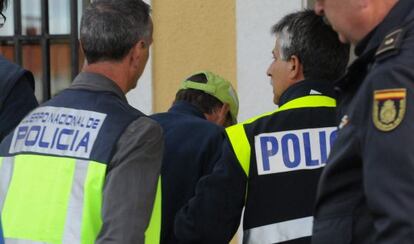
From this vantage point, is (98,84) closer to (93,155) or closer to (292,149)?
(93,155)

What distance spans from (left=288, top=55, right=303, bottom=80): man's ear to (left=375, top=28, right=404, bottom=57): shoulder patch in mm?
1317

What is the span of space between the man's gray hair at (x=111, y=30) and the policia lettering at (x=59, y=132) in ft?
0.68

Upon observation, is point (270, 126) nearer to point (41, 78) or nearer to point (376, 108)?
point (376, 108)

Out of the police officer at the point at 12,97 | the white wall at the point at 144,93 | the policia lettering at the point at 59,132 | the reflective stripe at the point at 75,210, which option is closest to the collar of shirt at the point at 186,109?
the police officer at the point at 12,97

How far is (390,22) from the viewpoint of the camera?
2.24 m

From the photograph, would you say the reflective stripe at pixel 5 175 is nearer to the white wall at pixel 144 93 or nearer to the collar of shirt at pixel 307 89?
the collar of shirt at pixel 307 89

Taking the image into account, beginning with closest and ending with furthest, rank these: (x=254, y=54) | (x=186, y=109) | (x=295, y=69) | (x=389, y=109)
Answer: (x=389, y=109) → (x=295, y=69) → (x=186, y=109) → (x=254, y=54)

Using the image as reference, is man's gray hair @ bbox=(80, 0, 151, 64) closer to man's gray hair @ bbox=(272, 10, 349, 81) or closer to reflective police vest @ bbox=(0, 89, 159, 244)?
reflective police vest @ bbox=(0, 89, 159, 244)

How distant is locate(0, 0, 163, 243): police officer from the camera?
9.78ft

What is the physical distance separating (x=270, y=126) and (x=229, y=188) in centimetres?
25

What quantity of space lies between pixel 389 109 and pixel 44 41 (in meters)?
4.75

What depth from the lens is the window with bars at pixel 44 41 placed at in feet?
21.4

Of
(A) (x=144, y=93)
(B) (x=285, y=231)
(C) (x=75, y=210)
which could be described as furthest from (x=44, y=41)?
(C) (x=75, y=210)

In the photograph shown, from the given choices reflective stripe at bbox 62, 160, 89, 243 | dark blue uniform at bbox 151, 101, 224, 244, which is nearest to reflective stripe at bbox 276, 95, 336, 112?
dark blue uniform at bbox 151, 101, 224, 244
